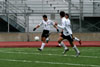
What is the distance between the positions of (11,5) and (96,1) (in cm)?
873

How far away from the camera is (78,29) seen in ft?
111

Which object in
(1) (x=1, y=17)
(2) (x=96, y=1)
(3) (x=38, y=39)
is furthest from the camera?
(2) (x=96, y=1)

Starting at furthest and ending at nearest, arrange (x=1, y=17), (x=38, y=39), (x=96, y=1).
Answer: (x=96, y=1) < (x=1, y=17) < (x=38, y=39)

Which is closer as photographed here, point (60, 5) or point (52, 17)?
point (52, 17)

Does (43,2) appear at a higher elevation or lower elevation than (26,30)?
higher

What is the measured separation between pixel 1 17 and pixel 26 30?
3.27 meters

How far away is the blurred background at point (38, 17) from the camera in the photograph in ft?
108

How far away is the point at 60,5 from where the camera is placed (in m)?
37.6

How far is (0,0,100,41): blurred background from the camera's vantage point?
108 ft

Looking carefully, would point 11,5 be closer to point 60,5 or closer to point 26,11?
point 26,11

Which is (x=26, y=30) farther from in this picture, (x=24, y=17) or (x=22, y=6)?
(x=22, y=6)

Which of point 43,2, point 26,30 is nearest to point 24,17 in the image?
point 26,30

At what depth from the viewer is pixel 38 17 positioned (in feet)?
112

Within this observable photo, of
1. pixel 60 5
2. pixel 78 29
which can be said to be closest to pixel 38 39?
pixel 78 29
